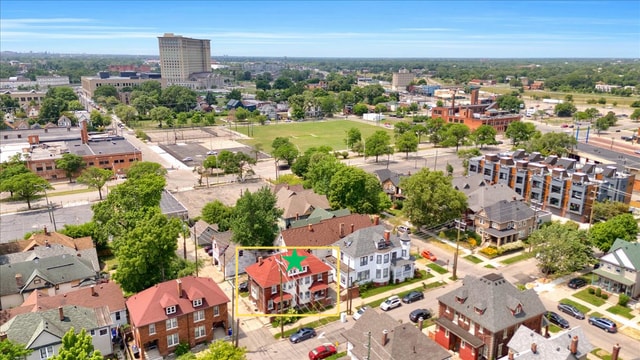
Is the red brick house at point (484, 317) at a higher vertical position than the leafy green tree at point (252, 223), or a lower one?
lower

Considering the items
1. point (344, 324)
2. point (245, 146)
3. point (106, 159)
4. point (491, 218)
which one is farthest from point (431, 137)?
point (344, 324)

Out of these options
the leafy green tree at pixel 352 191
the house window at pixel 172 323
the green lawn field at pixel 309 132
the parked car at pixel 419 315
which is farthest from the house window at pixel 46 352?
the green lawn field at pixel 309 132

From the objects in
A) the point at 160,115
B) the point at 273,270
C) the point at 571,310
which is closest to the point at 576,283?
the point at 571,310

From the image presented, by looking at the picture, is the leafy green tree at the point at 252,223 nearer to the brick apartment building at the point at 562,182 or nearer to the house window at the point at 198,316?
the house window at the point at 198,316

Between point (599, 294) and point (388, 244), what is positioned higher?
point (388, 244)

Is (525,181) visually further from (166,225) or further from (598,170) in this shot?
(166,225)

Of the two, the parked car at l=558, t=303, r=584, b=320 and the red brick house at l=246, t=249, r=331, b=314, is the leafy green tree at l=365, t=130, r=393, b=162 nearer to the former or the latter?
the red brick house at l=246, t=249, r=331, b=314
